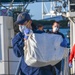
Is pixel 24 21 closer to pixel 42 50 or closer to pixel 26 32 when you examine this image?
pixel 26 32

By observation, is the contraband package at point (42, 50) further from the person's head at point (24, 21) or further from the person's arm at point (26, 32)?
the person's head at point (24, 21)

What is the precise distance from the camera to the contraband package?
4275mm

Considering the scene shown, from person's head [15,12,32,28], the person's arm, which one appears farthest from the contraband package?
person's head [15,12,32,28]

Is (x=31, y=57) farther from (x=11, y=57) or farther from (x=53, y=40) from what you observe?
(x=11, y=57)

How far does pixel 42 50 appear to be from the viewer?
4320 mm

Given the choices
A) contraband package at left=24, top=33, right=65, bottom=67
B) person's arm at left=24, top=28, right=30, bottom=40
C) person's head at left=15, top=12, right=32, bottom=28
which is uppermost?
person's head at left=15, top=12, right=32, bottom=28

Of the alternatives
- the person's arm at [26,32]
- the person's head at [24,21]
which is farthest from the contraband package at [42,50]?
the person's head at [24,21]

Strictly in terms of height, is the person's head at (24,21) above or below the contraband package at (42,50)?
above

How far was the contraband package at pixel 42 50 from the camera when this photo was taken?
14.0 feet

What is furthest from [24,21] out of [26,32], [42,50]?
[42,50]

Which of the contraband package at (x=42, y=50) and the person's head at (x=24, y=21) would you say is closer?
the contraband package at (x=42, y=50)

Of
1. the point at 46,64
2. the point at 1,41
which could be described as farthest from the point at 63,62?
the point at 1,41

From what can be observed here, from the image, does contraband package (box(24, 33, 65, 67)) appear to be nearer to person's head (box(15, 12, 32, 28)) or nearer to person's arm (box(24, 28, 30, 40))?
person's arm (box(24, 28, 30, 40))

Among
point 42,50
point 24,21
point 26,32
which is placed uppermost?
point 24,21
